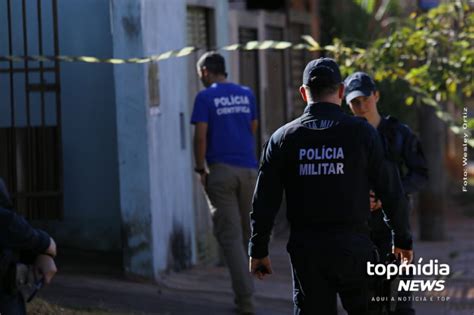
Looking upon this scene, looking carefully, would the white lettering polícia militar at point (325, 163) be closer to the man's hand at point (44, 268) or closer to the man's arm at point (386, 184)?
the man's arm at point (386, 184)

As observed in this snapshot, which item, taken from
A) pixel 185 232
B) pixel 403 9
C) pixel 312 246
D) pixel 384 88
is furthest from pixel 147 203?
pixel 403 9

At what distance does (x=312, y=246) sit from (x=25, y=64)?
207 inches

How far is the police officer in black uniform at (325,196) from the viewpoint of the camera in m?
6.05

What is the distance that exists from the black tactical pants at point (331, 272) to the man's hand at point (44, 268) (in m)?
1.27

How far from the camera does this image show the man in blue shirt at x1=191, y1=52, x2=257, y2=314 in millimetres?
9438

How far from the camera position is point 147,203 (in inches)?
416

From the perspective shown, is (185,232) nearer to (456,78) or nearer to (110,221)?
(110,221)

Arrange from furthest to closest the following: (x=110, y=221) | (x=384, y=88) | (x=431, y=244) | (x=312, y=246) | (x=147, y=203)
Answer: (x=384, y=88) < (x=431, y=244) < (x=110, y=221) < (x=147, y=203) < (x=312, y=246)

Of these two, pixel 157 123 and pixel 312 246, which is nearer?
pixel 312 246

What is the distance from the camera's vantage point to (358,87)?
785 centimetres

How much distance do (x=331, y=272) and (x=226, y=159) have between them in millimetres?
3585

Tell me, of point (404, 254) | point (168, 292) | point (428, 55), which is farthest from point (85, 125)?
point (404, 254)

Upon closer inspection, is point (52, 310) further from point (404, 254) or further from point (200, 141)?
point (404, 254)

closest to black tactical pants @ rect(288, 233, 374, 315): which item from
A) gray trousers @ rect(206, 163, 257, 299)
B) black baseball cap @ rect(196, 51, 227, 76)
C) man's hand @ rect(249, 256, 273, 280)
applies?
man's hand @ rect(249, 256, 273, 280)
